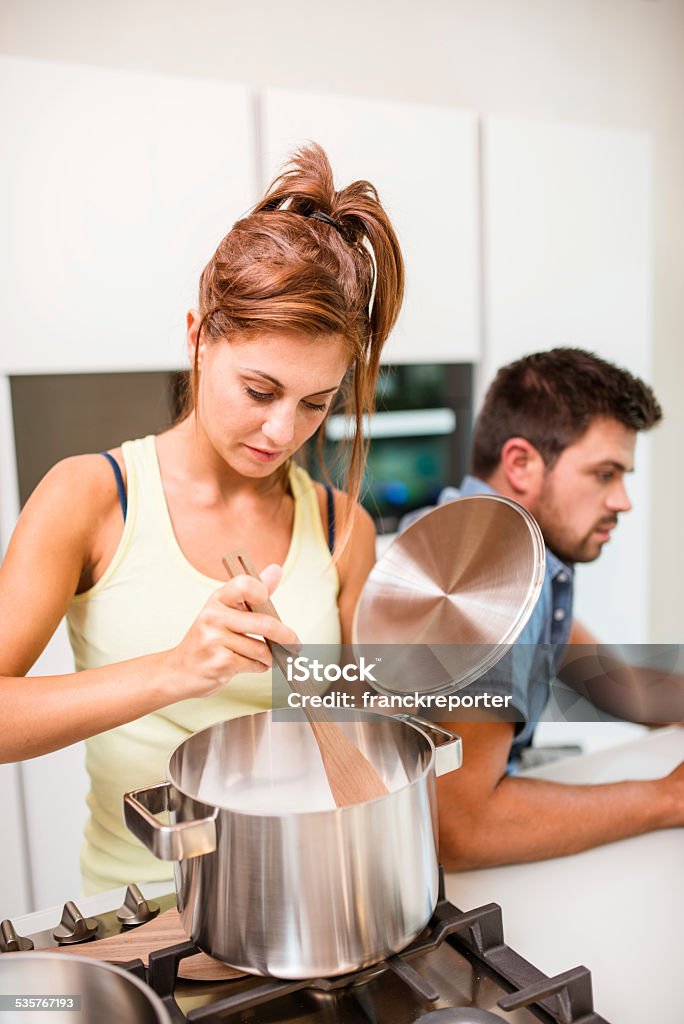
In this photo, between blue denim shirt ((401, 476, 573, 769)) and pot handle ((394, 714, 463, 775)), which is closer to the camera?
pot handle ((394, 714, 463, 775))

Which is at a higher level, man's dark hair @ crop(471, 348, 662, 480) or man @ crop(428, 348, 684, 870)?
man's dark hair @ crop(471, 348, 662, 480)

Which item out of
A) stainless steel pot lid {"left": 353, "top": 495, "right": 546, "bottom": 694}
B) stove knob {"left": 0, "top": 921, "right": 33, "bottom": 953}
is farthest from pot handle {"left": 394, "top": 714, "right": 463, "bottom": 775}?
stove knob {"left": 0, "top": 921, "right": 33, "bottom": 953}

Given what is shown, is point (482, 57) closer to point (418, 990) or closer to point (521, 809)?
point (521, 809)

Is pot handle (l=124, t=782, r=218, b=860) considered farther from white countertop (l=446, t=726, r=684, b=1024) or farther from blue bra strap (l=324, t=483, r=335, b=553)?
blue bra strap (l=324, t=483, r=335, b=553)

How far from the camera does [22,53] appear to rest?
175 centimetres

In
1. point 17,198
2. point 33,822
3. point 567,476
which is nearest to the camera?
point 567,476

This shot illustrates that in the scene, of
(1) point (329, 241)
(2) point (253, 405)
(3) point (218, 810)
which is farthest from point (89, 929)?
(1) point (329, 241)

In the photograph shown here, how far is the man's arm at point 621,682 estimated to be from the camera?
1.26 meters

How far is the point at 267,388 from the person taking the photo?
0.79 m

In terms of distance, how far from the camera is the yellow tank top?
937 mm

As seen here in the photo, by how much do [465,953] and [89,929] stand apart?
289 mm

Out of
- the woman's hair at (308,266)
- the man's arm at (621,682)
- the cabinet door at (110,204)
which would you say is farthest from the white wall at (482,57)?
the woman's hair at (308,266)

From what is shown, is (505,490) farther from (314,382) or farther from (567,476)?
(314,382)

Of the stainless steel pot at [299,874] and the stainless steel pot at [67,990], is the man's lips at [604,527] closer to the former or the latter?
the stainless steel pot at [299,874]
